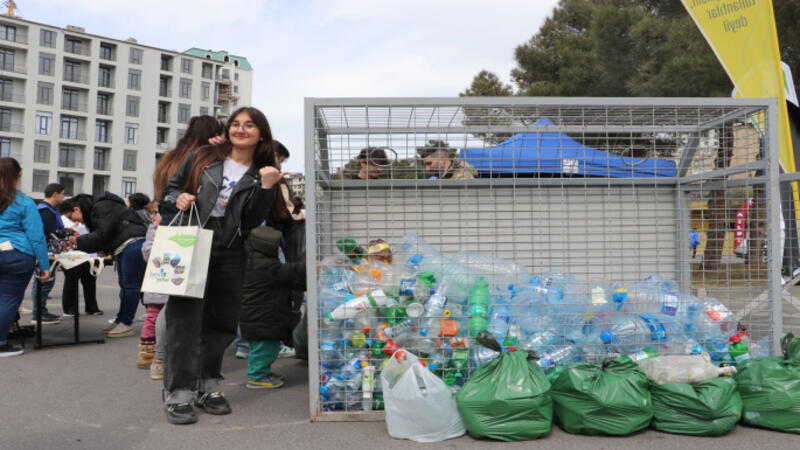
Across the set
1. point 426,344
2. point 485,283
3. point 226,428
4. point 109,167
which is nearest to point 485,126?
point 485,283

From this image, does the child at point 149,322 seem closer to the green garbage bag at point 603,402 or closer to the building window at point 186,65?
the green garbage bag at point 603,402

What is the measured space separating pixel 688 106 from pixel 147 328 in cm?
443

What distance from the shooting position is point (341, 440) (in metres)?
3.22

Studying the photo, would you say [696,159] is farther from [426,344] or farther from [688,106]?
[426,344]

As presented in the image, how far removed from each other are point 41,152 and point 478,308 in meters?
62.0

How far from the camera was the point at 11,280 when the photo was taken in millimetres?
5289

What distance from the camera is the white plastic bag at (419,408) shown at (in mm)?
3203

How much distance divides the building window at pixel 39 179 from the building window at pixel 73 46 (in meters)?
12.0

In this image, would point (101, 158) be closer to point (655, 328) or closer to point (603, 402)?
point (655, 328)

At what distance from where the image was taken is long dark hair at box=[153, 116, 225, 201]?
3998 millimetres

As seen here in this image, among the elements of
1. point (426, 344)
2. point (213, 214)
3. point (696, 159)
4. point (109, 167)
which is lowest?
point (426, 344)

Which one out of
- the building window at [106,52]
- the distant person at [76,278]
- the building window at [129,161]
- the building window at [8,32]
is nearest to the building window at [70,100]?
the building window at [106,52]

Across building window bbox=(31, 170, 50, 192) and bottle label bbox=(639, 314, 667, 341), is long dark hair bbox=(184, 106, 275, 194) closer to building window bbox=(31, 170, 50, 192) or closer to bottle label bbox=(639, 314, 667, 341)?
bottle label bbox=(639, 314, 667, 341)

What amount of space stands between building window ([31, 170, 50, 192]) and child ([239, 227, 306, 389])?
195 feet
